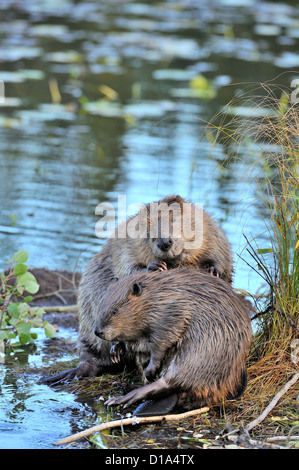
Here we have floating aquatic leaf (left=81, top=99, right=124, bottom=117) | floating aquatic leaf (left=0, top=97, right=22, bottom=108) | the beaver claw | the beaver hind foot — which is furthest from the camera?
floating aquatic leaf (left=0, top=97, right=22, bottom=108)

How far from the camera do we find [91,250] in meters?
7.22

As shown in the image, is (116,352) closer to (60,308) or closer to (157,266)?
(157,266)

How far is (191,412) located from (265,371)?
56 centimetres

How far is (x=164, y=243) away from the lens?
14.4 ft

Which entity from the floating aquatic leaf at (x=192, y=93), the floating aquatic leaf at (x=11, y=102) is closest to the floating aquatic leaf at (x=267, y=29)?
the floating aquatic leaf at (x=192, y=93)

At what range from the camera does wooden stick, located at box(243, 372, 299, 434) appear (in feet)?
12.5

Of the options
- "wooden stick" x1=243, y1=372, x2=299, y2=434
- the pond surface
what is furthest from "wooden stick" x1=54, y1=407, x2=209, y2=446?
"wooden stick" x1=243, y1=372, x2=299, y2=434

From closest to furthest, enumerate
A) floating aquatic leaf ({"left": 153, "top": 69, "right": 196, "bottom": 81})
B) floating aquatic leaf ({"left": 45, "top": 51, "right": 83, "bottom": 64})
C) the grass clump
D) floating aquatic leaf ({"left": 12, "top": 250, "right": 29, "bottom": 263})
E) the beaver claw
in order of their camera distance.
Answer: the grass clump
the beaver claw
floating aquatic leaf ({"left": 12, "top": 250, "right": 29, "bottom": 263})
floating aquatic leaf ({"left": 153, "top": 69, "right": 196, "bottom": 81})
floating aquatic leaf ({"left": 45, "top": 51, "right": 83, "bottom": 64})

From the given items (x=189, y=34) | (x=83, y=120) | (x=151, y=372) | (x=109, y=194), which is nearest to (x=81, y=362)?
(x=151, y=372)

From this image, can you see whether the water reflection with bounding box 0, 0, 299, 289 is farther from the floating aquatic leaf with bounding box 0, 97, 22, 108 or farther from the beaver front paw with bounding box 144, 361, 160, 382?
the beaver front paw with bounding box 144, 361, 160, 382

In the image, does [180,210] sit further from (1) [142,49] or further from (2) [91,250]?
(1) [142,49]

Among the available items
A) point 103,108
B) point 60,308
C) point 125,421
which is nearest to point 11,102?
point 103,108

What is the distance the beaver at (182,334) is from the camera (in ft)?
13.0

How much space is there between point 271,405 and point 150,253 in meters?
1.10
